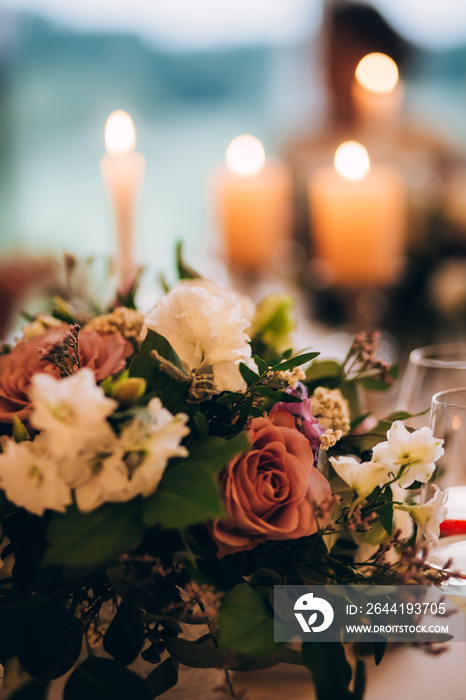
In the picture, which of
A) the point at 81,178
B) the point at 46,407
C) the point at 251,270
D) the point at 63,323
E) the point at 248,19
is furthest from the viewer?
the point at 81,178

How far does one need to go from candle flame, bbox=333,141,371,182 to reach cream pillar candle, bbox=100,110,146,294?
A: 389 millimetres

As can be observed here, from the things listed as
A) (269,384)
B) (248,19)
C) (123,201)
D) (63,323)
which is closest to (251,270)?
(123,201)

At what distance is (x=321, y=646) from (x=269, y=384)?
14 centimetres

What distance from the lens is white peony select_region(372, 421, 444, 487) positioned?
376mm

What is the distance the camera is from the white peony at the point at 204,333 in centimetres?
39

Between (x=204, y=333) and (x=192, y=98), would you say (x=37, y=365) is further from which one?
(x=192, y=98)

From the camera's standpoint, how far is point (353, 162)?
121cm

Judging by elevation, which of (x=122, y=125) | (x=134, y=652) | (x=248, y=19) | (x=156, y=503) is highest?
(x=248, y=19)

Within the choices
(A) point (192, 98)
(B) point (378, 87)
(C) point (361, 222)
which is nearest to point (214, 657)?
(C) point (361, 222)

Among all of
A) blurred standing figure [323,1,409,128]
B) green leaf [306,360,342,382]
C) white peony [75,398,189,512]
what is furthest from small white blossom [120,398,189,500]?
blurred standing figure [323,1,409,128]

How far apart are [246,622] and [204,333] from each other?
6.2 inches

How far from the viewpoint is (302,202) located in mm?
2008

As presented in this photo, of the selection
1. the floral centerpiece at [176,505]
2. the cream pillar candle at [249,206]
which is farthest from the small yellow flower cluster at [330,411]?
the cream pillar candle at [249,206]

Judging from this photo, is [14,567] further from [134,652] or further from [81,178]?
[81,178]
